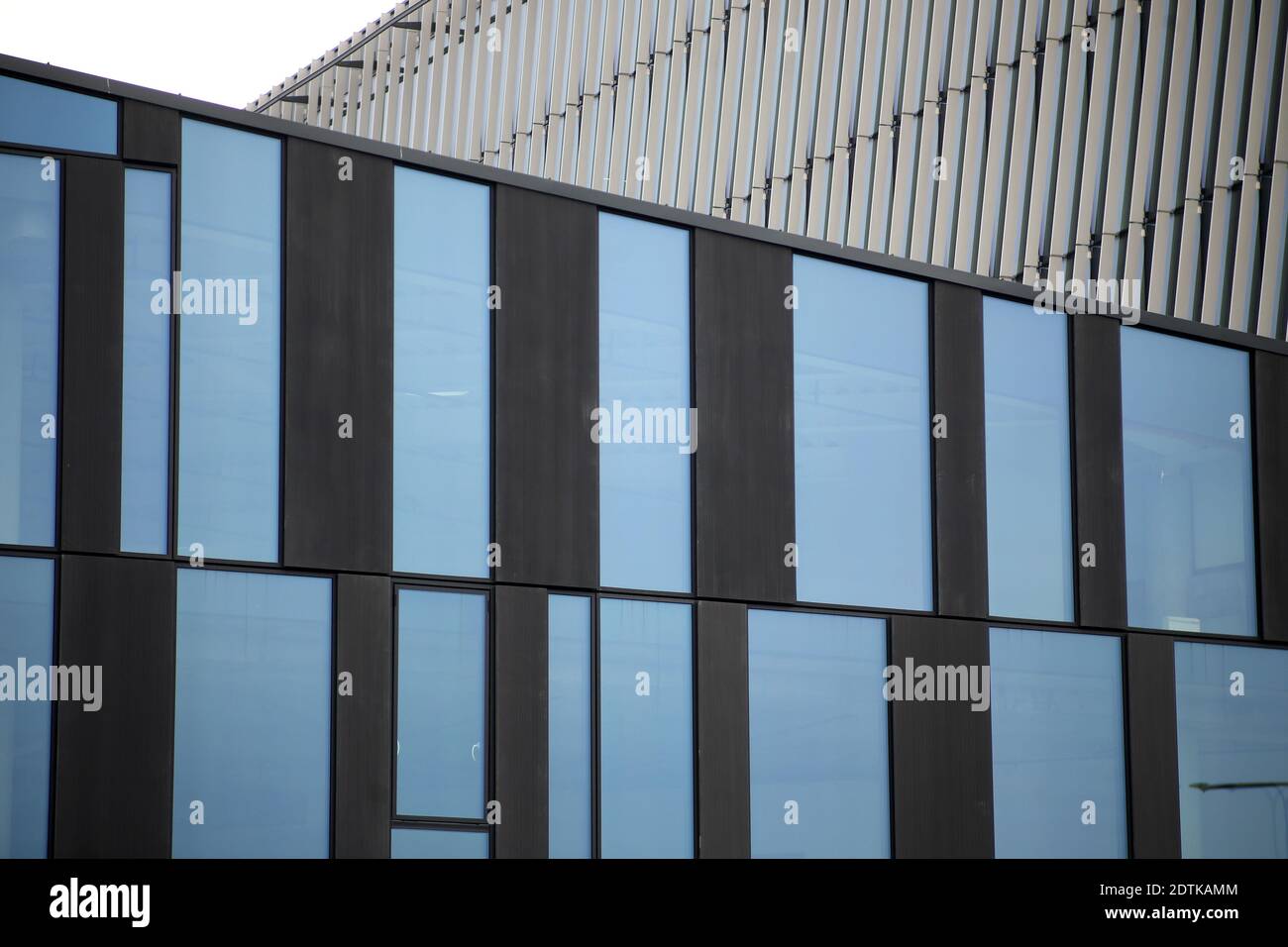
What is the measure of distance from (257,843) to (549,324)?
177 inches

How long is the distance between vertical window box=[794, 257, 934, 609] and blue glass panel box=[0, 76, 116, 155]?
5861mm

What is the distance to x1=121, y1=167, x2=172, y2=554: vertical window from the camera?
10.8m

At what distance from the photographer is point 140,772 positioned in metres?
10.5

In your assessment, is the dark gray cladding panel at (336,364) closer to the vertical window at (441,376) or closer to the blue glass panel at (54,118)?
the vertical window at (441,376)

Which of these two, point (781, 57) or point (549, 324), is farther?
point (781, 57)

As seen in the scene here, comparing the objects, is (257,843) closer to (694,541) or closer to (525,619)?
(525,619)

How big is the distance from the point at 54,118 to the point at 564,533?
470 centimetres

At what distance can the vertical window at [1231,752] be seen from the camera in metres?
15.2

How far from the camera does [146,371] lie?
1098cm

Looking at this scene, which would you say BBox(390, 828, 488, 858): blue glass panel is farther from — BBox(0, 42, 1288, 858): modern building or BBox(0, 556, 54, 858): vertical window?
BBox(0, 556, 54, 858): vertical window

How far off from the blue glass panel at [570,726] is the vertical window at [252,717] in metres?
1.76

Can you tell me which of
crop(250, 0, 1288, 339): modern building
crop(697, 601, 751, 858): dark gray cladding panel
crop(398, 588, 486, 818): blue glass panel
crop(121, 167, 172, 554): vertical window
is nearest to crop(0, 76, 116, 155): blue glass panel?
crop(121, 167, 172, 554): vertical window
